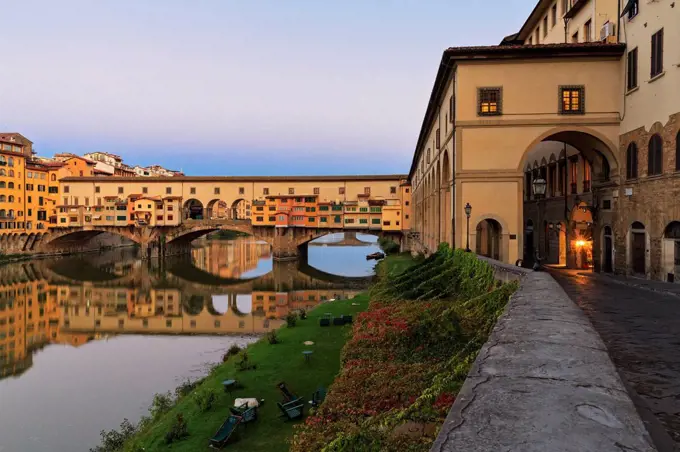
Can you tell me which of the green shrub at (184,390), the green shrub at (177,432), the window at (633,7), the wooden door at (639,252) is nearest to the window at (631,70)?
the window at (633,7)

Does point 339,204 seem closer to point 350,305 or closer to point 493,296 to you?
point 350,305

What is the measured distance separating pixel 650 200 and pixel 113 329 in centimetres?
3025

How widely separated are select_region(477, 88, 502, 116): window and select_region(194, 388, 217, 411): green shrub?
17248mm

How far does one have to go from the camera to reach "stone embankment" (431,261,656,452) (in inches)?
91.4

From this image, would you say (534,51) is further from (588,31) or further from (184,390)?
(184,390)

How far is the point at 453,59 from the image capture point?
2172cm

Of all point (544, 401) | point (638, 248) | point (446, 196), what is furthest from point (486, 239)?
point (544, 401)

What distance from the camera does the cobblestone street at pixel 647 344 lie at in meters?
3.98

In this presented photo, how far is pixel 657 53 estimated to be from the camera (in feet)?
59.6

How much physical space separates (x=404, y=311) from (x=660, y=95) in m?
13.9

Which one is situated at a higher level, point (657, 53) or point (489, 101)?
point (657, 53)

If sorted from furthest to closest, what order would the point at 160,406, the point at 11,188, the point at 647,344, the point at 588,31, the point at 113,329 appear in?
the point at 11,188
the point at 113,329
the point at 588,31
the point at 160,406
the point at 647,344

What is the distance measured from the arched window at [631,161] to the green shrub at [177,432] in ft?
68.8

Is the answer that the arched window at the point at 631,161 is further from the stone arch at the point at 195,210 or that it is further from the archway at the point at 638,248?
the stone arch at the point at 195,210
